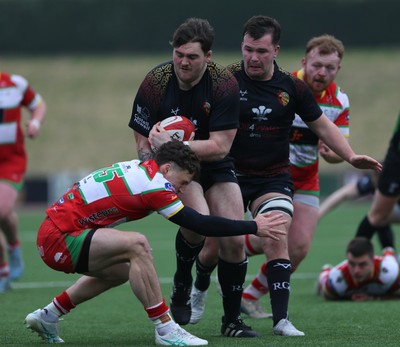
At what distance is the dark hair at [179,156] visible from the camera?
235 inches

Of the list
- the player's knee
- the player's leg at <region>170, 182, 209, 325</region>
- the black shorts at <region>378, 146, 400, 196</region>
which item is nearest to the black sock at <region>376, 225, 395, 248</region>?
the black shorts at <region>378, 146, 400, 196</region>

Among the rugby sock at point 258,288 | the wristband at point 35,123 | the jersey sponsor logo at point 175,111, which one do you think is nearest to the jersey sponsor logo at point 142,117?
the jersey sponsor logo at point 175,111

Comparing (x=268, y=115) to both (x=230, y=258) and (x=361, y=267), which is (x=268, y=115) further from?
(x=361, y=267)

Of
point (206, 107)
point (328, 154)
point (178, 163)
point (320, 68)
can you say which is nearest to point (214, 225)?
point (178, 163)

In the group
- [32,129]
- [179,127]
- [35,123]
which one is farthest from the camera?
[35,123]

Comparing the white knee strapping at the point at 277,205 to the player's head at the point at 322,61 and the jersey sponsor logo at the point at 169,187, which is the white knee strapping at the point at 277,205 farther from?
the player's head at the point at 322,61

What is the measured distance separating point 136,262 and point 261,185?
4.96ft

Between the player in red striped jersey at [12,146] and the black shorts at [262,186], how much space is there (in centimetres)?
346

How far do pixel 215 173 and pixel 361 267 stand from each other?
260cm

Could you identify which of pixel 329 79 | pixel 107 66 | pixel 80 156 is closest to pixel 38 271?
pixel 329 79

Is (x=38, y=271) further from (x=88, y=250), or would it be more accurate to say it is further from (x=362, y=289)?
(x=88, y=250)

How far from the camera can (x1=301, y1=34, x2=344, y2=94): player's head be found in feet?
25.8

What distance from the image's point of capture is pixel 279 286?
21.8 ft

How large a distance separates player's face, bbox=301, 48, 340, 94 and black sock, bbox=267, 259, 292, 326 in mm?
1806
